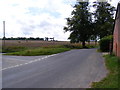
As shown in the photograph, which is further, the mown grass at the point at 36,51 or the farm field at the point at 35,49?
the farm field at the point at 35,49

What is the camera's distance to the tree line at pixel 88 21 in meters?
54.1

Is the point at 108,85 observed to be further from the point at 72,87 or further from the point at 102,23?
the point at 102,23

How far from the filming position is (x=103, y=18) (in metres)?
55.3

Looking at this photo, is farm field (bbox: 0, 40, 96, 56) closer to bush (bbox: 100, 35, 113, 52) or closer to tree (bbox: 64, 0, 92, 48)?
tree (bbox: 64, 0, 92, 48)

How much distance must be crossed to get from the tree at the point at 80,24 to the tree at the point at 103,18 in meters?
2.12

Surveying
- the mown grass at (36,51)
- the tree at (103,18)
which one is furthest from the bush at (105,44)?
the tree at (103,18)

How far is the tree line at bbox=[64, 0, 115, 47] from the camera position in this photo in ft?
178

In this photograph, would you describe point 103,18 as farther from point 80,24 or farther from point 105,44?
point 105,44

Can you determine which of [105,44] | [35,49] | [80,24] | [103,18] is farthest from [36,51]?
[103,18]

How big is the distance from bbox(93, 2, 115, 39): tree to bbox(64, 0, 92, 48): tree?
212cm

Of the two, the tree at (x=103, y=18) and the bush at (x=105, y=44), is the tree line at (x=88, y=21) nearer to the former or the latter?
the tree at (x=103, y=18)

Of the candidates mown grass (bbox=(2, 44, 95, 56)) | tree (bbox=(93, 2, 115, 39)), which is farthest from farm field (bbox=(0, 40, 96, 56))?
tree (bbox=(93, 2, 115, 39))

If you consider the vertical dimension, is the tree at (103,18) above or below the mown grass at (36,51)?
above

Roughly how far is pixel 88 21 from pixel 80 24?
8.92 feet
